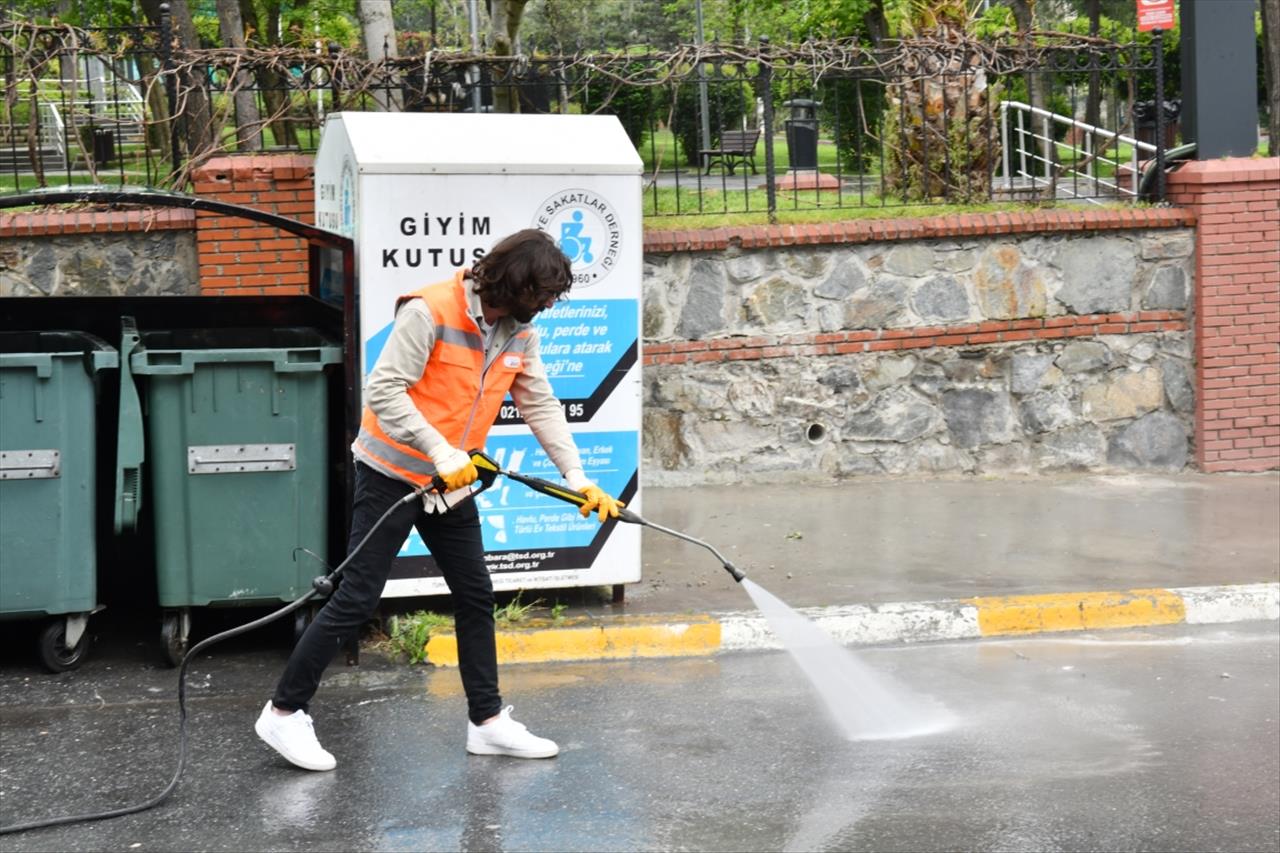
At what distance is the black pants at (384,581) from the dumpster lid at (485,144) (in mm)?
1638

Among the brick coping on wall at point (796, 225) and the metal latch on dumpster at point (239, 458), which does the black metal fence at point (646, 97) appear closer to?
the brick coping on wall at point (796, 225)

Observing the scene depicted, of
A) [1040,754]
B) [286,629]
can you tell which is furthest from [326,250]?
[1040,754]

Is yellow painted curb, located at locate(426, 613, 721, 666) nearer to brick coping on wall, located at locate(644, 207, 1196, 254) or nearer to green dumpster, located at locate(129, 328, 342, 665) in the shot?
green dumpster, located at locate(129, 328, 342, 665)

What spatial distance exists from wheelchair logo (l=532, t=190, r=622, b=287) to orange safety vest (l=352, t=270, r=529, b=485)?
1488mm

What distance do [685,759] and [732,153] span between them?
7.62 meters

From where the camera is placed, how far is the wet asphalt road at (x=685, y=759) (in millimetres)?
4488

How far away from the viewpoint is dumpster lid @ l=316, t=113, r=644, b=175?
20.1 ft

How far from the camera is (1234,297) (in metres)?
9.44

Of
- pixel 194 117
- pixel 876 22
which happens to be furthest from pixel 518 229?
pixel 876 22

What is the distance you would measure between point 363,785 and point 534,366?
1468mm

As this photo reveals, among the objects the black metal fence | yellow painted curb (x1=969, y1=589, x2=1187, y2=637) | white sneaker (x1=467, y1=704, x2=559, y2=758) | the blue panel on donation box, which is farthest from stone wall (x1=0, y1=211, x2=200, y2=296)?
yellow painted curb (x1=969, y1=589, x2=1187, y2=637)

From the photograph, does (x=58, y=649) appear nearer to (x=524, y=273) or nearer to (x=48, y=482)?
(x=48, y=482)

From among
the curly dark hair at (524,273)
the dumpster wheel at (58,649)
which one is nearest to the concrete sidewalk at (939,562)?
the dumpster wheel at (58,649)

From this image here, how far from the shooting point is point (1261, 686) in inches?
236
